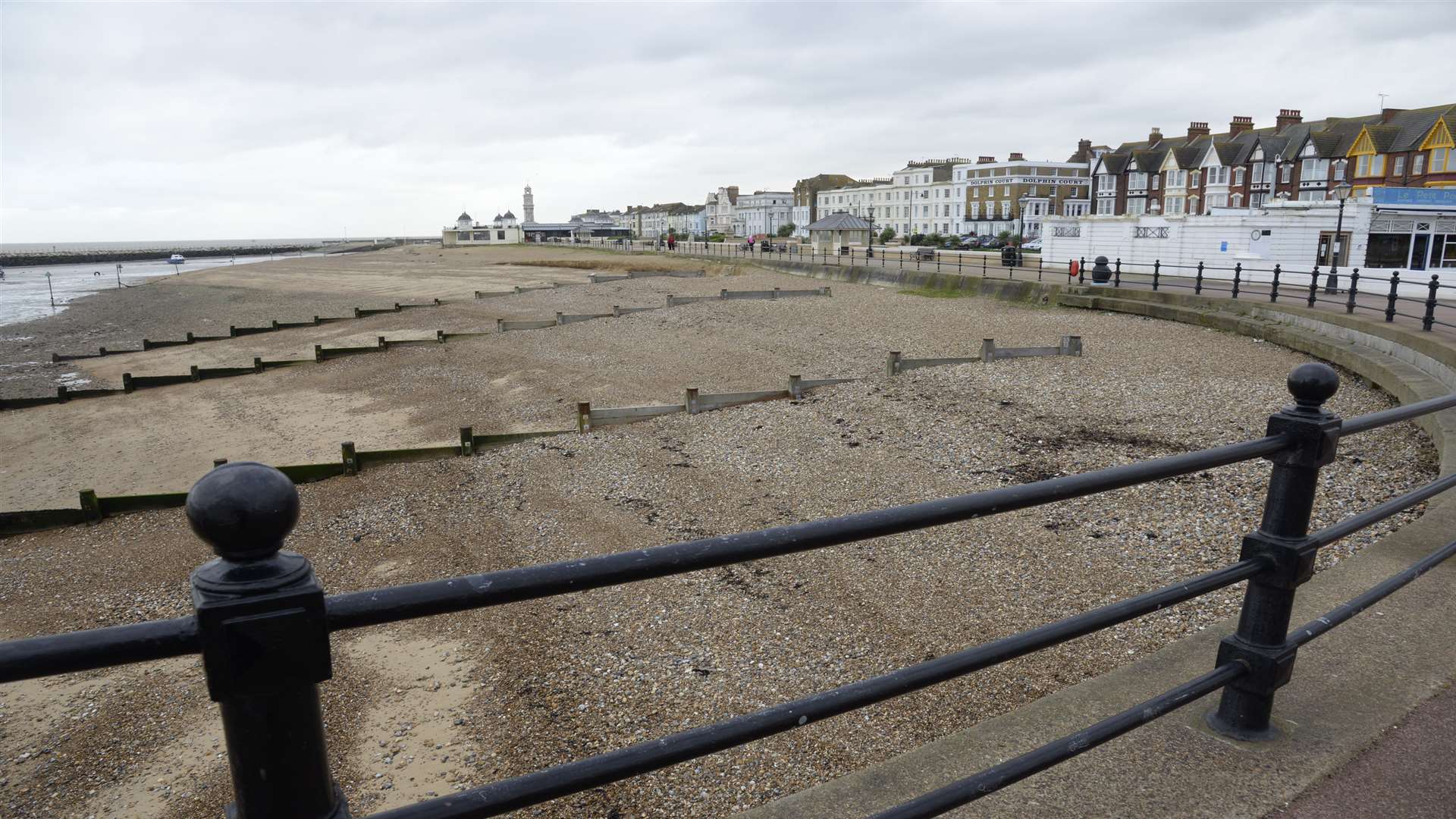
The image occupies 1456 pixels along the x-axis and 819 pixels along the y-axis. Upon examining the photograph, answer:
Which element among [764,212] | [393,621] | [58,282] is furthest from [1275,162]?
[58,282]

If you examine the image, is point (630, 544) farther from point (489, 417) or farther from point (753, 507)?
point (489, 417)

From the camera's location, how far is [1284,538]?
227cm

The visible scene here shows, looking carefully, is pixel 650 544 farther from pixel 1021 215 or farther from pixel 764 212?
pixel 764 212

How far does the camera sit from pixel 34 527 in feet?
37.2

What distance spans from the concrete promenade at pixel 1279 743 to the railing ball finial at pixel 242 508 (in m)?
1.61

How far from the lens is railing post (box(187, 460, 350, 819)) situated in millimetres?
1048

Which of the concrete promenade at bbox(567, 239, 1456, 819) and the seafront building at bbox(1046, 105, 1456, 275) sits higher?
the seafront building at bbox(1046, 105, 1456, 275)

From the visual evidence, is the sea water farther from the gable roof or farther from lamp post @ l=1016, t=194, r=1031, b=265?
lamp post @ l=1016, t=194, r=1031, b=265

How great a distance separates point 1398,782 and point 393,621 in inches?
108

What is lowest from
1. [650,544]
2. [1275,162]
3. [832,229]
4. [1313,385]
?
[650,544]

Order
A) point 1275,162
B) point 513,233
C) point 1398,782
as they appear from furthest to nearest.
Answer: point 513,233 → point 1275,162 → point 1398,782

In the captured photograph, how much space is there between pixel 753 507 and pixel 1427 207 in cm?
2780

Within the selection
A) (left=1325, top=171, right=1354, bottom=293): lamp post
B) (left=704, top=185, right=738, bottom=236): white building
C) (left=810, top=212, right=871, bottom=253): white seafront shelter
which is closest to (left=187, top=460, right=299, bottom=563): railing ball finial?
(left=1325, top=171, right=1354, bottom=293): lamp post

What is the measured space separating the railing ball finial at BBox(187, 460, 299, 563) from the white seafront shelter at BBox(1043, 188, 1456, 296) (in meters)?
28.3
